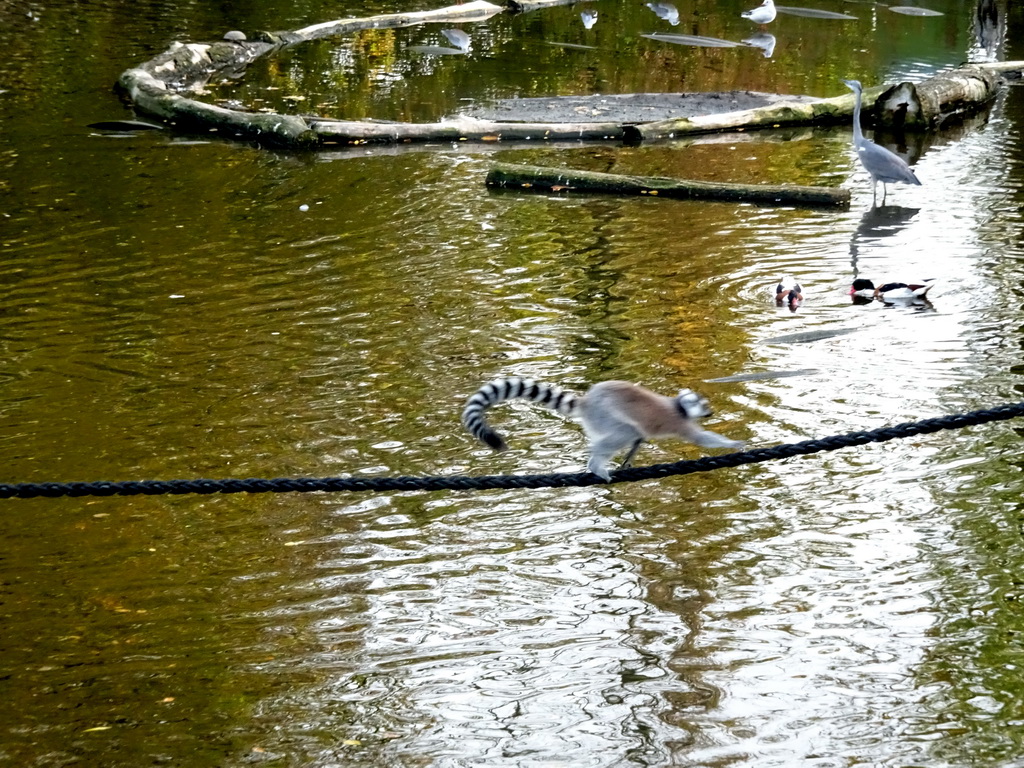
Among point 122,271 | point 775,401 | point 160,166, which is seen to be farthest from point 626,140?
point 775,401

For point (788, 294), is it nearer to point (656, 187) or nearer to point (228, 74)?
point (656, 187)

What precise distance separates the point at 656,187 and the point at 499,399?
25.3 feet

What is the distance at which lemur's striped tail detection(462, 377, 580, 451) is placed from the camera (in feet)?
13.8

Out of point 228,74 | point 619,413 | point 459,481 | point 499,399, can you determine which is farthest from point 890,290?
point 228,74

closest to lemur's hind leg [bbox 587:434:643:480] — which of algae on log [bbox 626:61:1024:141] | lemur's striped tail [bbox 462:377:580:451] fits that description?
lemur's striped tail [bbox 462:377:580:451]

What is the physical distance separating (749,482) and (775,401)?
0.91m

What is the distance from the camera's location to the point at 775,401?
23.7 feet

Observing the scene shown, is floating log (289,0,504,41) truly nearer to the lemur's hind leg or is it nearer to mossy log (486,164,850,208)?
mossy log (486,164,850,208)

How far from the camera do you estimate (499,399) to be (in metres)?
4.55

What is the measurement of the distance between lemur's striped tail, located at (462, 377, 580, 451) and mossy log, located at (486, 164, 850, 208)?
7148 mm

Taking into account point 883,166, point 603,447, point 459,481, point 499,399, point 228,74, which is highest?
point 228,74

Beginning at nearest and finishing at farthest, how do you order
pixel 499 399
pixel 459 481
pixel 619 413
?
pixel 459 481 < pixel 499 399 < pixel 619 413

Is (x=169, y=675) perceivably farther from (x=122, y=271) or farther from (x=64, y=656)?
(x=122, y=271)

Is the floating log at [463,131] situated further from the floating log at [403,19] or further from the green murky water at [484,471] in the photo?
the floating log at [403,19]
